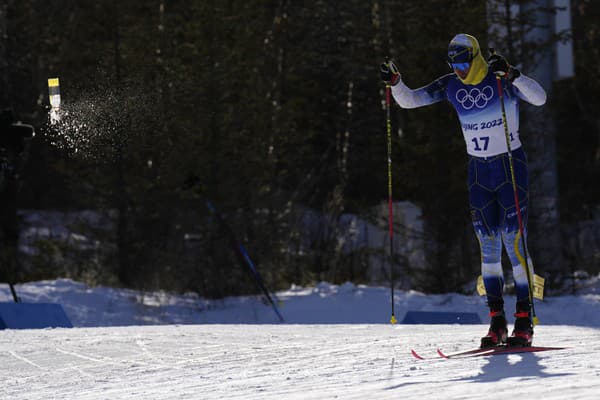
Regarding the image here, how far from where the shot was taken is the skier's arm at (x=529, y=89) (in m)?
7.29

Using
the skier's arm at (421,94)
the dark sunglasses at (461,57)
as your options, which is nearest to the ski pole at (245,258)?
the skier's arm at (421,94)

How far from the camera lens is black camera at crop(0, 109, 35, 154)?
1251cm

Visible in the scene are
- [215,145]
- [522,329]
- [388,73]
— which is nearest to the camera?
[522,329]

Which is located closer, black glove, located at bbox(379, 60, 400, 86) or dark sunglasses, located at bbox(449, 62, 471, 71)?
dark sunglasses, located at bbox(449, 62, 471, 71)

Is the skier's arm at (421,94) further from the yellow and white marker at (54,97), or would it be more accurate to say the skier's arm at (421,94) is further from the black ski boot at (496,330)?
the yellow and white marker at (54,97)

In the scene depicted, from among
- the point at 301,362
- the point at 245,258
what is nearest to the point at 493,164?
the point at 301,362

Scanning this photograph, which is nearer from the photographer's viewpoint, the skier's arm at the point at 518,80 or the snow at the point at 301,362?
the snow at the point at 301,362

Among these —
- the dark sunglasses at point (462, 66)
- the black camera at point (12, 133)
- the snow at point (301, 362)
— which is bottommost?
the snow at point (301, 362)

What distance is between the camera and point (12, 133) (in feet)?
41.2

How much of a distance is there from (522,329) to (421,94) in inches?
76.0

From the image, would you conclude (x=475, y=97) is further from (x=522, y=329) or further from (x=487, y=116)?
(x=522, y=329)

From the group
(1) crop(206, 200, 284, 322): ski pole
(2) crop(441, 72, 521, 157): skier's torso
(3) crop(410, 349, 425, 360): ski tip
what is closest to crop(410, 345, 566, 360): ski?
(3) crop(410, 349, 425, 360): ski tip

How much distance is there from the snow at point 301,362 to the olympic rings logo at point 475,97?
1.77 m

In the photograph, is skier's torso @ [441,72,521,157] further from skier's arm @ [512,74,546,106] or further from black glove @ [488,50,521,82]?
black glove @ [488,50,521,82]
